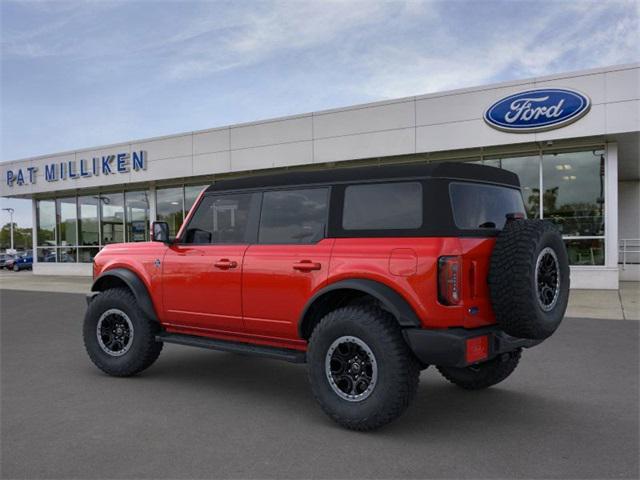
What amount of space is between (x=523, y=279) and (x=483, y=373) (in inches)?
57.6

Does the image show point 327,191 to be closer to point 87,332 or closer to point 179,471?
point 179,471

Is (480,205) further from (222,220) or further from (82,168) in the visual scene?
(82,168)

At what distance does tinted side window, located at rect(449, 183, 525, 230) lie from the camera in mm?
4090

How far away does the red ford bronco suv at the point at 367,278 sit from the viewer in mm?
3812

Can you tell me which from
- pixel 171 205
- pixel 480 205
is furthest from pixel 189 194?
pixel 480 205

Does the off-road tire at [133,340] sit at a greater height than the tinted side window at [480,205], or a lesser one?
lesser

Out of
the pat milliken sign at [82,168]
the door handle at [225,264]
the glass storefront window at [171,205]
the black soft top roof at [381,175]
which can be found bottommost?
the door handle at [225,264]

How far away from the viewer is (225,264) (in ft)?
16.0

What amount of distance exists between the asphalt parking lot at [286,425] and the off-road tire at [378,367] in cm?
17

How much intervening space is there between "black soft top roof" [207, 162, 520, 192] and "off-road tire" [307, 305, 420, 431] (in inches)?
40.9

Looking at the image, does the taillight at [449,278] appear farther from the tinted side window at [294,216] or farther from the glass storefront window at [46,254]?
the glass storefront window at [46,254]

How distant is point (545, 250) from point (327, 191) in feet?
5.68

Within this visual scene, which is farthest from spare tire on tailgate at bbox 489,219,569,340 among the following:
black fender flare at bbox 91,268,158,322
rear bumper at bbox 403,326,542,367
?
black fender flare at bbox 91,268,158,322

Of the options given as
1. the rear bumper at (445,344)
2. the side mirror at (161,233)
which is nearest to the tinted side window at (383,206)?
the rear bumper at (445,344)
